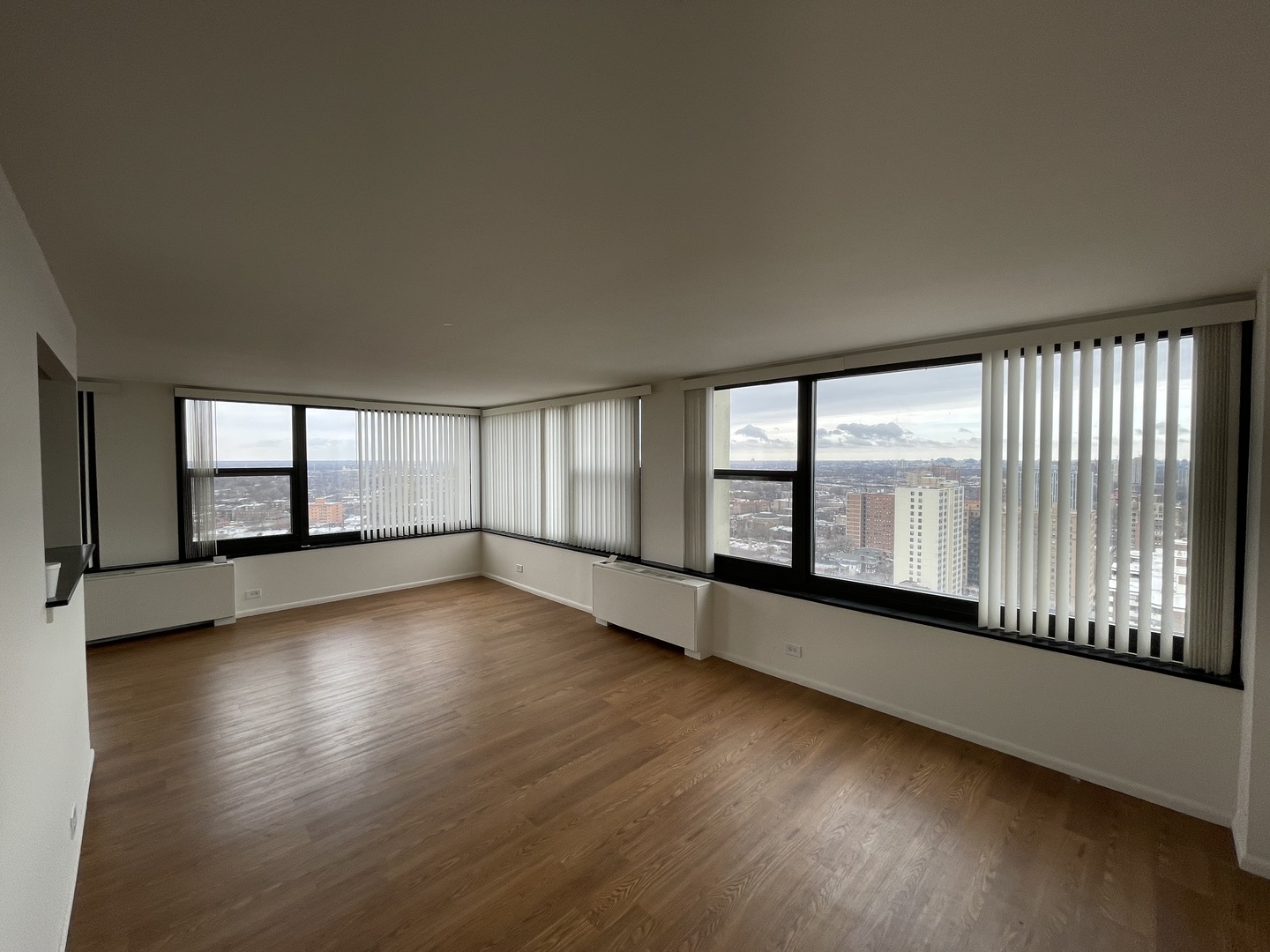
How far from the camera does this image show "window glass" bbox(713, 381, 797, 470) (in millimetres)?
4289

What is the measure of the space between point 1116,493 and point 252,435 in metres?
7.52

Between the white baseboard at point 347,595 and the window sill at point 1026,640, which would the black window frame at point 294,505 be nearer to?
the white baseboard at point 347,595

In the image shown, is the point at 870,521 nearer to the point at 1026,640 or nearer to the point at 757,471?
the point at 757,471

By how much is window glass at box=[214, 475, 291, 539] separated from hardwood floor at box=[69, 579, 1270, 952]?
2084mm

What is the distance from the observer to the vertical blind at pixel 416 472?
22.0ft

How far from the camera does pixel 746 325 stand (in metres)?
2.96

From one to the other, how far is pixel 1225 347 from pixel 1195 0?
257 cm

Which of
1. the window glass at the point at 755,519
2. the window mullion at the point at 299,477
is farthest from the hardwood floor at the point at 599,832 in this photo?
the window mullion at the point at 299,477

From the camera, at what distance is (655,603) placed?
482 centimetres

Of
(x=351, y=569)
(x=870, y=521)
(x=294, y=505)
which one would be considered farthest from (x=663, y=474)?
(x=294, y=505)

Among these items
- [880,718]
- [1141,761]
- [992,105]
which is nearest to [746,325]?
[992,105]

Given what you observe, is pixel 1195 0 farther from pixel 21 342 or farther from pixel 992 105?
pixel 21 342

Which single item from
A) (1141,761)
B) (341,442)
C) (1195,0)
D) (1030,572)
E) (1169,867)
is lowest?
(1169,867)

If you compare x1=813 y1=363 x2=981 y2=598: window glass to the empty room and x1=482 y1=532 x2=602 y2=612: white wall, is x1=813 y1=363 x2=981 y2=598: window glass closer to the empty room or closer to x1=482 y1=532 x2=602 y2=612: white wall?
the empty room
